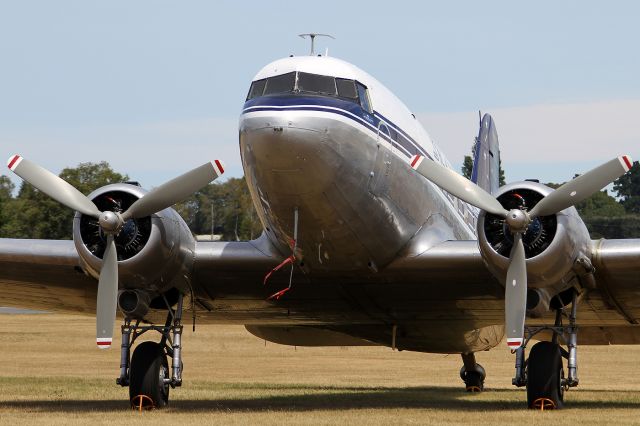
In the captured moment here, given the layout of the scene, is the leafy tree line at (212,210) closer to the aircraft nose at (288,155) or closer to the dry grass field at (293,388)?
the dry grass field at (293,388)

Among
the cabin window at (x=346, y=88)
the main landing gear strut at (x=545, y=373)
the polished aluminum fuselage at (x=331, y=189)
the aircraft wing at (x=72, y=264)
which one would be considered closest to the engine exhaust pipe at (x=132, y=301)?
the aircraft wing at (x=72, y=264)

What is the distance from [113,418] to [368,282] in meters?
4.41

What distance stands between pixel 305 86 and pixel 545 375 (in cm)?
528

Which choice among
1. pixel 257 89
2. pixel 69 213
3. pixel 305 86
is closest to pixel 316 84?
pixel 305 86

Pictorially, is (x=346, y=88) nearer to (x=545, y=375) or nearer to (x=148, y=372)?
(x=545, y=375)

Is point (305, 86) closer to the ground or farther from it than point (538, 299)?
farther from it

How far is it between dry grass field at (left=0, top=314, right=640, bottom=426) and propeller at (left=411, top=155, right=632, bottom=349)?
1427 millimetres

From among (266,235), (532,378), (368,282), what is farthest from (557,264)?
(266,235)

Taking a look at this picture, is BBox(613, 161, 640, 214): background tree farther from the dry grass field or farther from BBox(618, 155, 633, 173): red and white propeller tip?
BBox(618, 155, 633, 173): red and white propeller tip

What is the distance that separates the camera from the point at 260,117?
15.0 m

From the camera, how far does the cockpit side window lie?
645 inches

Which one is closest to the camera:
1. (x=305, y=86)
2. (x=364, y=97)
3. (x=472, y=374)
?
(x=305, y=86)

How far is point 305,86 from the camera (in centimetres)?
1566

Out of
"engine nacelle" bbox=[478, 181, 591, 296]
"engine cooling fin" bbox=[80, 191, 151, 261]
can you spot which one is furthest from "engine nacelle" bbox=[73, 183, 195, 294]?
"engine nacelle" bbox=[478, 181, 591, 296]
